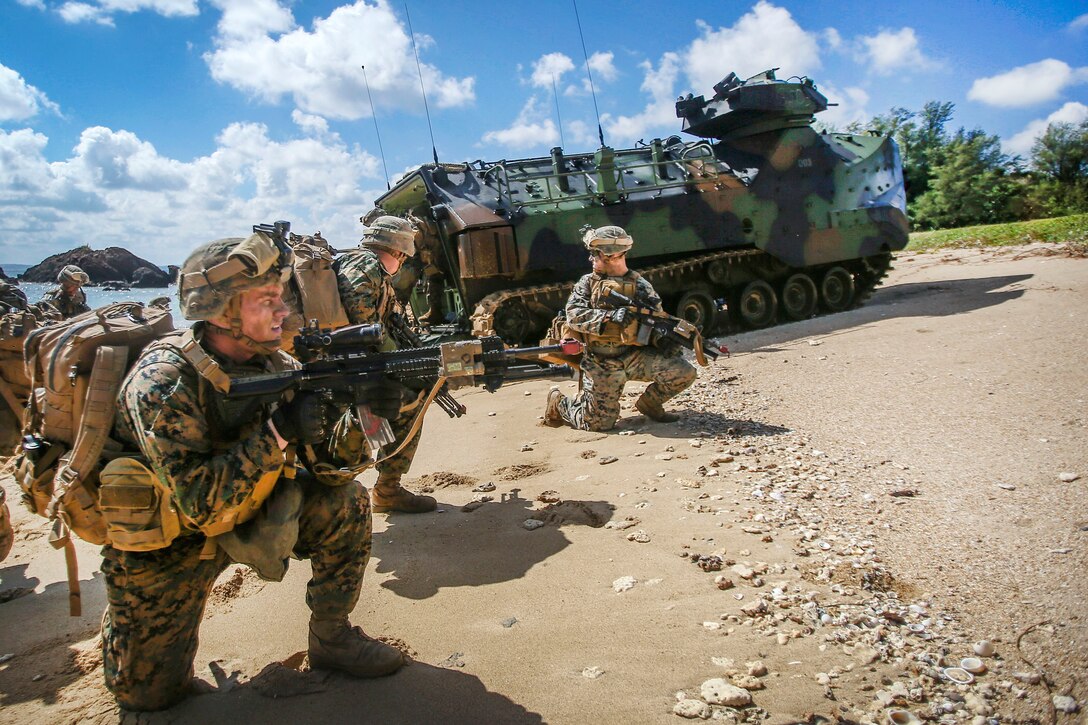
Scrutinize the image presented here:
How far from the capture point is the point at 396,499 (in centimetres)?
474

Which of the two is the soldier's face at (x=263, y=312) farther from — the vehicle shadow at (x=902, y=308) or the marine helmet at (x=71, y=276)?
the marine helmet at (x=71, y=276)

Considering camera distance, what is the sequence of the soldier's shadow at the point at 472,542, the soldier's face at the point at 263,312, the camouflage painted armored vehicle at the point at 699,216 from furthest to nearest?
the camouflage painted armored vehicle at the point at 699,216, the soldier's shadow at the point at 472,542, the soldier's face at the point at 263,312

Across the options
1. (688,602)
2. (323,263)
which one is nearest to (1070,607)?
(688,602)

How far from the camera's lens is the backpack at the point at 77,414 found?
8.76 feet

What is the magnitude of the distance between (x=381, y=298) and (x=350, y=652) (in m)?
2.68

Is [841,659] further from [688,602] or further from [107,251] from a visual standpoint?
[107,251]

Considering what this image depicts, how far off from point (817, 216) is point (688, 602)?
10537 millimetres

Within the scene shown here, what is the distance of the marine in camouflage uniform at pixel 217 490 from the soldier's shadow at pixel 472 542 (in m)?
0.73

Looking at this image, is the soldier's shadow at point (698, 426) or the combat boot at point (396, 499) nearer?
the combat boot at point (396, 499)

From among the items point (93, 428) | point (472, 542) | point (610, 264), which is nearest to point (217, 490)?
point (93, 428)

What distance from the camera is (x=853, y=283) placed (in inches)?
512

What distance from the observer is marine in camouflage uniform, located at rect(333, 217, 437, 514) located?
15.5ft

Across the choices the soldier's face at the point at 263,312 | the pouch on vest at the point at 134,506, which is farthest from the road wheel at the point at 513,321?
the pouch on vest at the point at 134,506

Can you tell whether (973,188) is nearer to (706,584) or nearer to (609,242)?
(609,242)
